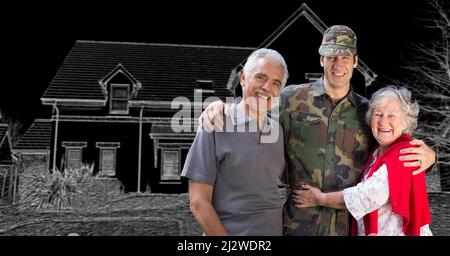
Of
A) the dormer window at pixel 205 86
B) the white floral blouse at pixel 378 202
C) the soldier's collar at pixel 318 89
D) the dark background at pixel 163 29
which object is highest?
the dark background at pixel 163 29

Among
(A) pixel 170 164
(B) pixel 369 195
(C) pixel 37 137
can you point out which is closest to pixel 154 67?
(A) pixel 170 164

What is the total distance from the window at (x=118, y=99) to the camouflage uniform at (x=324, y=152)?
2.18 metres

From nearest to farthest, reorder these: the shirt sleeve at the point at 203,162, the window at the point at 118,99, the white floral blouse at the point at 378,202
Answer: the shirt sleeve at the point at 203,162 → the white floral blouse at the point at 378,202 → the window at the point at 118,99

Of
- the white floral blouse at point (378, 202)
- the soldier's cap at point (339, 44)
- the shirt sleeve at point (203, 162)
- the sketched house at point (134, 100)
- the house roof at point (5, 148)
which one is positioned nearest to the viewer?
the shirt sleeve at point (203, 162)

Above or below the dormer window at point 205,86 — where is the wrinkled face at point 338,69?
below

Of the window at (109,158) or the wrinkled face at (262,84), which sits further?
the window at (109,158)

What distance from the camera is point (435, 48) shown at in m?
3.67

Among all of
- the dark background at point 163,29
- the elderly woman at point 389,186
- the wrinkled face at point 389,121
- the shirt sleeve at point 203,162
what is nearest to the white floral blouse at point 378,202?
the elderly woman at point 389,186

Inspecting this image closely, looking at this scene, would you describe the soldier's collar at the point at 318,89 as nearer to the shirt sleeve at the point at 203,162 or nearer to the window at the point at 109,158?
the shirt sleeve at the point at 203,162

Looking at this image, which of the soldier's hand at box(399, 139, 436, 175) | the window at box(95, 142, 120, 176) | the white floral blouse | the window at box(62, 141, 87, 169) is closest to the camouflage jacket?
the white floral blouse

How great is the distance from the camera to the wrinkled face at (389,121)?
1521 mm

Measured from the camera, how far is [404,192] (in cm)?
145
